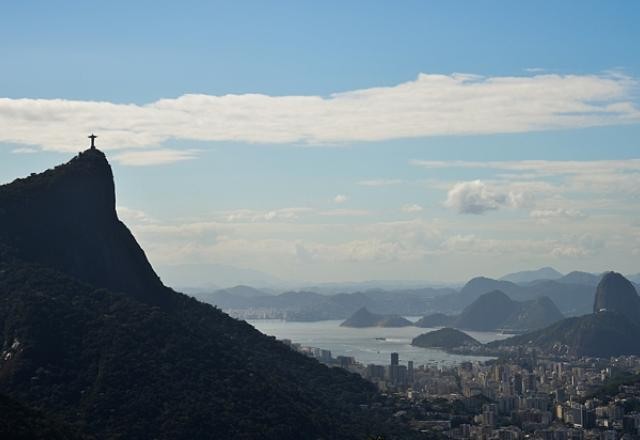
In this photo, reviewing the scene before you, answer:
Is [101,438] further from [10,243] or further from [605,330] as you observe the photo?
[605,330]

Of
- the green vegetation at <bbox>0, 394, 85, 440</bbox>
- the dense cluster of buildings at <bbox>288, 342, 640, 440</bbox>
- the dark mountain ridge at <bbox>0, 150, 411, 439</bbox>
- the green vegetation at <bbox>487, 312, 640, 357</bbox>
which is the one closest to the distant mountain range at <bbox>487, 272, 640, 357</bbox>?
the green vegetation at <bbox>487, 312, 640, 357</bbox>

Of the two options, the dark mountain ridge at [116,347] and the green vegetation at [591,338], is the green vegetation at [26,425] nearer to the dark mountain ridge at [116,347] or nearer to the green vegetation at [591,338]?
the dark mountain ridge at [116,347]

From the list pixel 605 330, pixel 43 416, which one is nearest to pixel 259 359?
pixel 43 416

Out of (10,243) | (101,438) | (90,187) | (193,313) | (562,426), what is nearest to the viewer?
(101,438)

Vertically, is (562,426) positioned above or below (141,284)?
below

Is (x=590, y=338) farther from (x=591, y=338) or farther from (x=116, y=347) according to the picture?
(x=116, y=347)

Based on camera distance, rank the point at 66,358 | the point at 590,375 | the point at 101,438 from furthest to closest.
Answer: the point at 590,375 < the point at 66,358 < the point at 101,438

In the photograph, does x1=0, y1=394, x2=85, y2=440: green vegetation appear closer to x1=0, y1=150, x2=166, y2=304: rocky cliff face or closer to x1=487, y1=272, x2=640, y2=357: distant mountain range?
x1=0, y1=150, x2=166, y2=304: rocky cliff face
